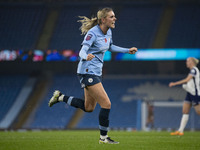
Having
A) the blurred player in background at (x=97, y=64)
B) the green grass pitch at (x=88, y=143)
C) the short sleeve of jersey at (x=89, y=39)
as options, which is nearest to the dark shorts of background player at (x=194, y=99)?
the green grass pitch at (x=88, y=143)

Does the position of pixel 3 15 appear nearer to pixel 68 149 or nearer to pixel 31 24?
pixel 31 24

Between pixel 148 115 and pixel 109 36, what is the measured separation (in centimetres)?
1098

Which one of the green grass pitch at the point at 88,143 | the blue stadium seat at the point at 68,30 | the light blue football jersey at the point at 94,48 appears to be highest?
the blue stadium seat at the point at 68,30

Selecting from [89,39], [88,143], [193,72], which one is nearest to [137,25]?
[193,72]

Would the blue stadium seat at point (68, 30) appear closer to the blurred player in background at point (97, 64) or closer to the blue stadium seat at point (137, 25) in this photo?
the blue stadium seat at point (137, 25)

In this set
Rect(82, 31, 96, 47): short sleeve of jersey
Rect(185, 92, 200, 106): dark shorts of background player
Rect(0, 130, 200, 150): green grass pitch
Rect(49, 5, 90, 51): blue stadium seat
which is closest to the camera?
Rect(0, 130, 200, 150): green grass pitch

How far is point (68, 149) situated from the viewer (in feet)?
16.5

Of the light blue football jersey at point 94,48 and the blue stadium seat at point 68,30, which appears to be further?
the blue stadium seat at point 68,30

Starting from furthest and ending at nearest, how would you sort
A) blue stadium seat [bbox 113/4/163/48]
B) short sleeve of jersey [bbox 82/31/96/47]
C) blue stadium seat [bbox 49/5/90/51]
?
blue stadium seat [bbox 49/5/90/51]
blue stadium seat [bbox 113/4/163/48]
short sleeve of jersey [bbox 82/31/96/47]

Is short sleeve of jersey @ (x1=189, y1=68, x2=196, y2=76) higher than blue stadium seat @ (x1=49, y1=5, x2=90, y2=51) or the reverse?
the reverse

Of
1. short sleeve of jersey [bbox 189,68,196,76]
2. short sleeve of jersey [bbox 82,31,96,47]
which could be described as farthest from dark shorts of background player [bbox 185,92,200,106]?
short sleeve of jersey [bbox 82,31,96,47]

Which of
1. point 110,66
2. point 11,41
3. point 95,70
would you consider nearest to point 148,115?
point 110,66

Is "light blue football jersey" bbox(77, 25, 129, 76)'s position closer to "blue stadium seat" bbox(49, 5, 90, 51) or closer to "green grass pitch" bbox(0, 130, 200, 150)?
"green grass pitch" bbox(0, 130, 200, 150)

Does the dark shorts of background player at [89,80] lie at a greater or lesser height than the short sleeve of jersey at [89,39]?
lesser
